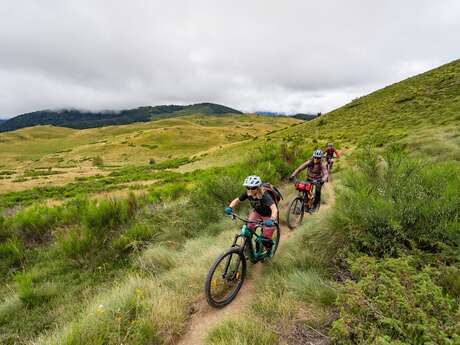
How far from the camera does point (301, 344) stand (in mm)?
2824

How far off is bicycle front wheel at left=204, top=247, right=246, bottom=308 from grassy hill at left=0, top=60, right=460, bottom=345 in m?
0.36

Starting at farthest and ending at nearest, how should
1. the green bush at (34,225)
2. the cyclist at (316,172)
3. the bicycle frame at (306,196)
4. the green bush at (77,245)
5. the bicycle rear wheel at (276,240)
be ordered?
the green bush at (34,225) → the cyclist at (316,172) → the bicycle frame at (306,196) → the green bush at (77,245) → the bicycle rear wheel at (276,240)

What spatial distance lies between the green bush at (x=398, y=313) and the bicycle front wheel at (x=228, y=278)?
1837mm

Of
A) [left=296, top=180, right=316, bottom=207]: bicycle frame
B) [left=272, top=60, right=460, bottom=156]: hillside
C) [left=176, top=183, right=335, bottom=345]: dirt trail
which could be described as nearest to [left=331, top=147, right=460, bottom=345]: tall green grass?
[left=176, top=183, right=335, bottom=345]: dirt trail

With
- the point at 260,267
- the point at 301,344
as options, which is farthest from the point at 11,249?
the point at 301,344

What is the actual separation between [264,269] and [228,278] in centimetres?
89

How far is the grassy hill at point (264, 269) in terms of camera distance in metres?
2.60

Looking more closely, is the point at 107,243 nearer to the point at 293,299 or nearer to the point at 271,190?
the point at 271,190

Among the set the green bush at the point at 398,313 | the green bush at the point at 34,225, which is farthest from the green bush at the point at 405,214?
the green bush at the point at 34,225

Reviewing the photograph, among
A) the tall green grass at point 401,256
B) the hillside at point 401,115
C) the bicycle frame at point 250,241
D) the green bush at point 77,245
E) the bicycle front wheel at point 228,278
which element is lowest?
the green bush at point 77,245

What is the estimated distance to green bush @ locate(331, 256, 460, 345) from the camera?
2181 millimetres

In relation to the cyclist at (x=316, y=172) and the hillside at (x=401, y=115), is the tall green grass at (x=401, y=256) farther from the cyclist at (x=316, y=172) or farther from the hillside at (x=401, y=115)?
the hillside at (x=401, y=115)

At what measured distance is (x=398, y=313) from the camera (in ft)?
7.97

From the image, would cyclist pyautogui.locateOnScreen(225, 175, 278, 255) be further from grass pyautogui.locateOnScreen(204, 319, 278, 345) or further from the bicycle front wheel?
grass pyautogui.locateOnScreen(204, 319, 278, 345)
